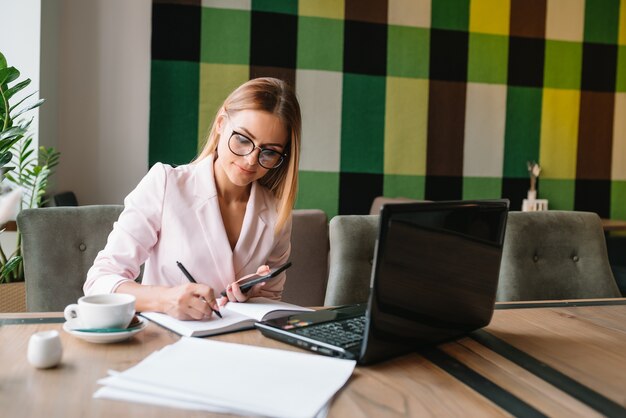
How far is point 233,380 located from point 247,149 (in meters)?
0.74

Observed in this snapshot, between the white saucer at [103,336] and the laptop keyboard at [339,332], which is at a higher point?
the laptop keyboard at [339,332]

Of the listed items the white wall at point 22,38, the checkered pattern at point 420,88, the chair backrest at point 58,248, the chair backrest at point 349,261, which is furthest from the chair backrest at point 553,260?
the white wall at point 22,38

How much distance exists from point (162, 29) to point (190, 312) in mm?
2885

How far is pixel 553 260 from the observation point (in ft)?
6.61

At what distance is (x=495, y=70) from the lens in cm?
420

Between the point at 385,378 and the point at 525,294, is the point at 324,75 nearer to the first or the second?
the point at 525,294

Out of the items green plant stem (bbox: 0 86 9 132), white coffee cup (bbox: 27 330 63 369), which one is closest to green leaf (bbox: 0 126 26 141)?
green plant stem (bbox: 0 86 9 132)

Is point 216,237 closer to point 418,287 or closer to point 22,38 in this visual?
point 418,287

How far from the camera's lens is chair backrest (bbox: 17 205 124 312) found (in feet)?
5.36

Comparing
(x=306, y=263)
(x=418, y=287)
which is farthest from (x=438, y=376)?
(x=306, y=263)

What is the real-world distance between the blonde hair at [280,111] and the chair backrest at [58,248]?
0.39 meters

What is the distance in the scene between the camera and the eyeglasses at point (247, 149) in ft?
4.76

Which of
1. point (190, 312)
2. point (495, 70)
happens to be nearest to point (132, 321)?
point (190, 312)

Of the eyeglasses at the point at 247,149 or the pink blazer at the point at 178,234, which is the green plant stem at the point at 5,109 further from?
the eyeglasses at the point at 247,149
